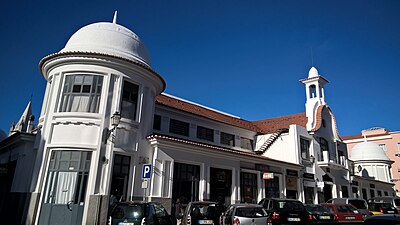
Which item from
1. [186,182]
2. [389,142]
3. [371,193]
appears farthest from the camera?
[389,142]

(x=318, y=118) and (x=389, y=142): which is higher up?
(x=389, y=142)

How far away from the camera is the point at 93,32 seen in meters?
17.1

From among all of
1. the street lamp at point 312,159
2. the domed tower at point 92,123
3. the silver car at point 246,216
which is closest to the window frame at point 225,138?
the street lamp at point 312,159

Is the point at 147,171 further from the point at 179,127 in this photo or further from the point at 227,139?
the point at 227,139

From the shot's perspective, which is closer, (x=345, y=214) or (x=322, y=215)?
(x=322, y=215)

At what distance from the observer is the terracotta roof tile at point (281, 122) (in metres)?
30.1

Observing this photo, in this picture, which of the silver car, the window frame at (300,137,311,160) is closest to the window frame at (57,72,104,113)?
the silver car

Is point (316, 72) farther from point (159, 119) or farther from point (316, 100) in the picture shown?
point (159, 119)

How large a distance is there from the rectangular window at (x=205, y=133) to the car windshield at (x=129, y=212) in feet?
44.5

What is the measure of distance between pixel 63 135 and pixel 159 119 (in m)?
7.83

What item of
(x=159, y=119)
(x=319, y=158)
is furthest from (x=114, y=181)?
(x=319, y=158)

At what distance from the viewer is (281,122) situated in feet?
103

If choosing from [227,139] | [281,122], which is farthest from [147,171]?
[281,122]

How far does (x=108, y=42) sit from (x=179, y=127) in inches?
337
